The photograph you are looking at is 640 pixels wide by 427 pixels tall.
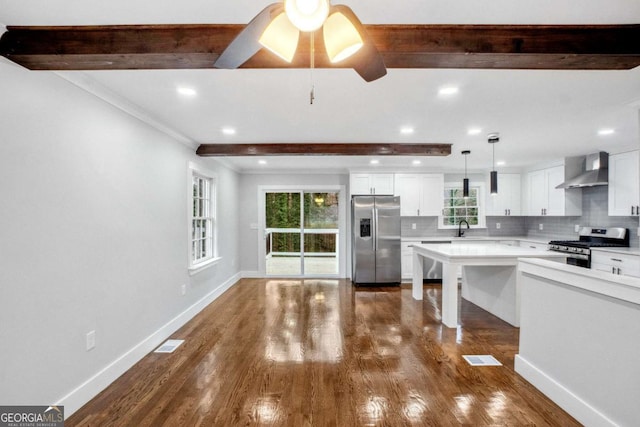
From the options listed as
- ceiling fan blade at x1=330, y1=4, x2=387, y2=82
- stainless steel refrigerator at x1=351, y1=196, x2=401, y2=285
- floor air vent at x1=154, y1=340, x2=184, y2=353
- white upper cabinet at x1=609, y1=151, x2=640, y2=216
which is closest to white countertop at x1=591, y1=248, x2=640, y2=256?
white upper cabinet at x1=609, y1=151, x2=640, y2=216

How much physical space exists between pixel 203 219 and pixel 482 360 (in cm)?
404

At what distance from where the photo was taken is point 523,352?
2525 mm

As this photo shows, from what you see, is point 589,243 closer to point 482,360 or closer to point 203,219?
point 482,360

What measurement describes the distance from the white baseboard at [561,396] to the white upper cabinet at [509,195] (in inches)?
171

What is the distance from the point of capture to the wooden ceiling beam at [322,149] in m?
4.15

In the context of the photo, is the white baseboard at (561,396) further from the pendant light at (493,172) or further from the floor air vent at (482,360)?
the pendant light at (493,172)

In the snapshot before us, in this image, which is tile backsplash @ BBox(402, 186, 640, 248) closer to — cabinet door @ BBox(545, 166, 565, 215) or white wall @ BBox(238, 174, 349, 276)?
cabinet door @ BBox(545, 166, 565, 215)

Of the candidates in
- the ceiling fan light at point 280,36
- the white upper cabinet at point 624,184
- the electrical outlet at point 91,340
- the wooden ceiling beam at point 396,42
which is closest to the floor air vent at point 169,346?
the electrical outlet at point 91,340

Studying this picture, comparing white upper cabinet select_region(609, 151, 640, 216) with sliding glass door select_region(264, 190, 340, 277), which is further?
sliding glass door select_region(264, 190, 340, 277)

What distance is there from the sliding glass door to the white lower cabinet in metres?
4.19

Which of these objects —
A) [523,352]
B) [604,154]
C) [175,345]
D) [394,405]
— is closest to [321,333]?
[394,405]

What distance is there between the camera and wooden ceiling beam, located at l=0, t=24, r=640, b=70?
62.7 inches

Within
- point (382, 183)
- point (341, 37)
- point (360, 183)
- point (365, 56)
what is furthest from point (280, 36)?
point (382, 183)

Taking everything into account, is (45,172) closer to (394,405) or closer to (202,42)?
(202,42)
